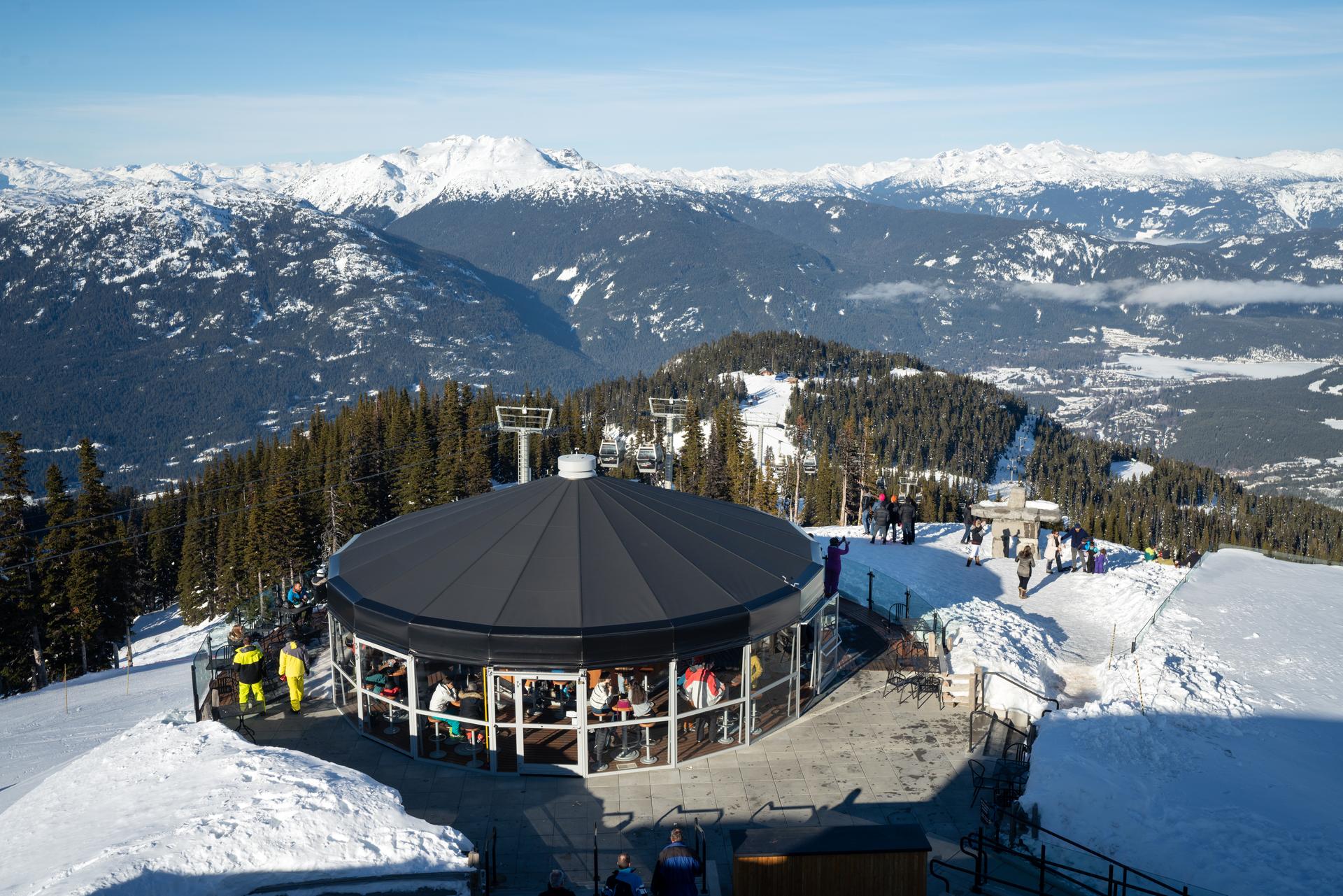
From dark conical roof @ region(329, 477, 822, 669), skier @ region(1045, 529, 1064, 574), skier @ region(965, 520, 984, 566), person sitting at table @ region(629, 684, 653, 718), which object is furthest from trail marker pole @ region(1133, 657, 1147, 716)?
skier @ region(965, 520, 984, 566)

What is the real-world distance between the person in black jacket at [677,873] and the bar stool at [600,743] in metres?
5.23

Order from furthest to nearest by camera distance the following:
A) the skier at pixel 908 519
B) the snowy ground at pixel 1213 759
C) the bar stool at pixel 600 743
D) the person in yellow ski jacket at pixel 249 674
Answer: the skier at pixel 908 519 < the person in yellow ski jacket at pixel 249 674 < the bar stool at pixel 600 743 < the snowy ground at pixel 1213 759

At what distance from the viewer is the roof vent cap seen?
22.8 meters

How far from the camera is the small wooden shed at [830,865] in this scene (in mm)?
12281

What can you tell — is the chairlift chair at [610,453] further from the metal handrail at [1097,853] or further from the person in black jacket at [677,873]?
the person in black jacket at [677,873]

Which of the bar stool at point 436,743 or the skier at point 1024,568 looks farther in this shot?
the skier at point 1024,568

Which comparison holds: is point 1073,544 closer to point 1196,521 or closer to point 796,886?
point 796,886

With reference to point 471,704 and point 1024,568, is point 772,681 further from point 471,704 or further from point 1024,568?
point 1024,568

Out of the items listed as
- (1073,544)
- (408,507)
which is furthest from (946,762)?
(408,507)

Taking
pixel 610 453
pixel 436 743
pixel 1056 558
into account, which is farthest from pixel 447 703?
pixel 610 453

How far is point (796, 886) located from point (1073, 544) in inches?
1064

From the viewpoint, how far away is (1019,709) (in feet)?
67.2

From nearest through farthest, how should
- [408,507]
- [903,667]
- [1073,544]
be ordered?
[903,667] < [1073,544] < [408,507]

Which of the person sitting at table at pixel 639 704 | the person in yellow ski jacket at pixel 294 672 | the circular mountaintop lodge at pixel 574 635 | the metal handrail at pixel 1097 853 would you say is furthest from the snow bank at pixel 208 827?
the metal handrail at pixel 1097 853
